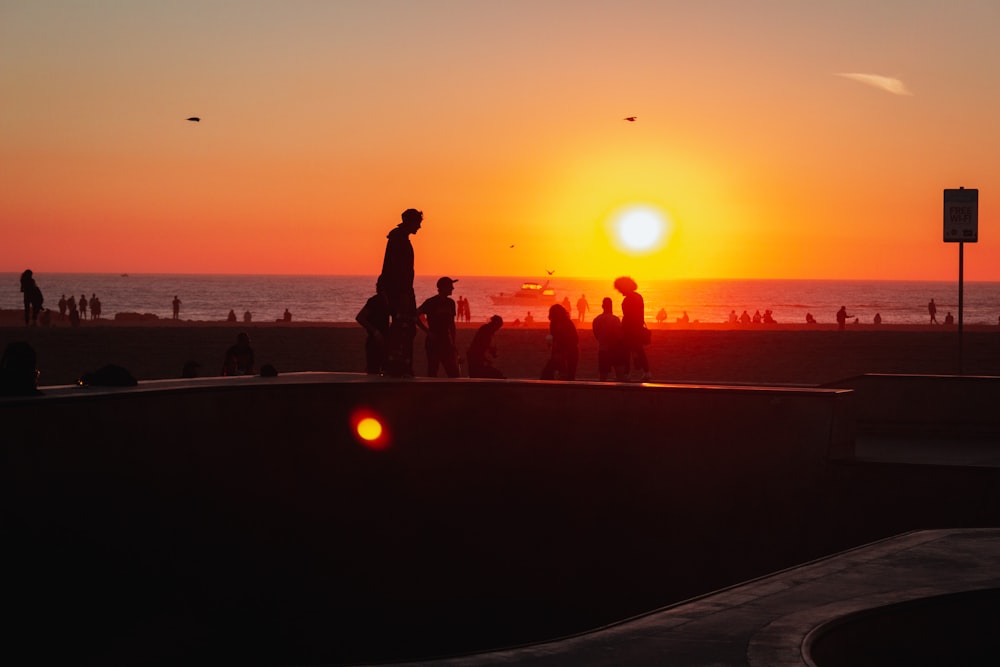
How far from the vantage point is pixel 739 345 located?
36875 millimetres

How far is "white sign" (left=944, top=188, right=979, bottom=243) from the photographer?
17234 mm

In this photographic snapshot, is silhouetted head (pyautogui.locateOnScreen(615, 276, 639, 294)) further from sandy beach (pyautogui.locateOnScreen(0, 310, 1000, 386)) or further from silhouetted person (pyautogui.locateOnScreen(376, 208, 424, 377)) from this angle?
sandy beach (pyautogui.locateOnScreen(0, 310, 1000, 386))

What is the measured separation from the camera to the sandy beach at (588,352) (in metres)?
28.7

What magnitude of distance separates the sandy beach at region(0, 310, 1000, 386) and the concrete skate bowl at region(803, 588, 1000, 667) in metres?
18.3

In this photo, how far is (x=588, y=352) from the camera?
3522cm

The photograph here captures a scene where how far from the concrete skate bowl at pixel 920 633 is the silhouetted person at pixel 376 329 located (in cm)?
826

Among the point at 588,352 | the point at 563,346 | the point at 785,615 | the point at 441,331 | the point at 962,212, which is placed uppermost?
the point at 962,212

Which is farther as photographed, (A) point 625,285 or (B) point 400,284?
(A) point 625,285

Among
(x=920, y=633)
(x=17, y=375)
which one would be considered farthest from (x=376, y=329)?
(x=920, y=633)

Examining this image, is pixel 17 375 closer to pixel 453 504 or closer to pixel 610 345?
pixel 453 504

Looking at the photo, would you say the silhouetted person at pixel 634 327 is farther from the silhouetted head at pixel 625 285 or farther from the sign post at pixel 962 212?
the sign post at pixel 962 212

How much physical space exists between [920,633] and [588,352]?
28561mm

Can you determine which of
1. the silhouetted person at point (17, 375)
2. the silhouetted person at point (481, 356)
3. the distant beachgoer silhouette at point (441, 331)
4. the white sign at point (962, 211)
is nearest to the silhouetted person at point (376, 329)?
Result: the distant beachgoer silhouette at point (441, 331)

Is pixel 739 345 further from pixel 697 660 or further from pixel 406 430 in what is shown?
pixel 697 660
